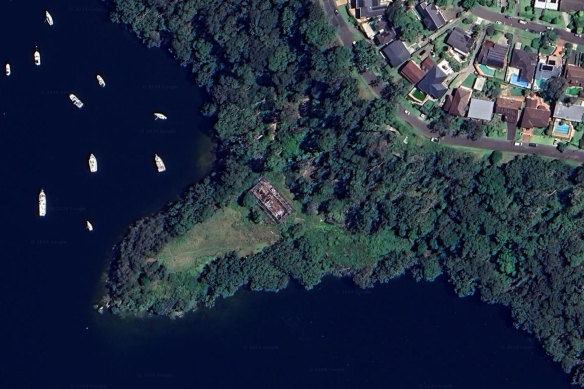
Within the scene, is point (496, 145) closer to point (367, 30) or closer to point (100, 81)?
point (367, 30)

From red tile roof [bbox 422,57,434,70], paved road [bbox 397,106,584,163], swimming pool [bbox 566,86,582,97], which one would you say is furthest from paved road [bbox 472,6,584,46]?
paved road [bbox 397,106,584,163]

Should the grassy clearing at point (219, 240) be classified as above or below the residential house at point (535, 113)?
below

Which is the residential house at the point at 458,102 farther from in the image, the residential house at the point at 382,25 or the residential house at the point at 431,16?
the residential house at the point at 382,25

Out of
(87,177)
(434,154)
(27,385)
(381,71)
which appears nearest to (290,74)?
(381,71)

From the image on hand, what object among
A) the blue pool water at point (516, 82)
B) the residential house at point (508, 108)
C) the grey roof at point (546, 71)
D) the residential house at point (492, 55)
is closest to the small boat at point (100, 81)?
the residential house at point (492, 55)

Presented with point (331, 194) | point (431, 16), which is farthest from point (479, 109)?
point (331, 194)

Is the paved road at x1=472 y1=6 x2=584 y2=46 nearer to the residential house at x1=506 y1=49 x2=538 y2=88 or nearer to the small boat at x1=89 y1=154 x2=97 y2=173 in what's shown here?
the residential house at x1=506 y1=49 x2=538 y2=88
